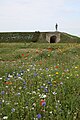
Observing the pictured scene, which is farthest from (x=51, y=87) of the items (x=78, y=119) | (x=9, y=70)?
(x=9, y=70)

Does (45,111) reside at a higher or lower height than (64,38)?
higher

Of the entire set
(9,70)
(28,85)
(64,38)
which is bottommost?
(64,38)

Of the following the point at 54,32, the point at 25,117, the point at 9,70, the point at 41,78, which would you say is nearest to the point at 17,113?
the point at 25,117

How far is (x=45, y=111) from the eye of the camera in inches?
130

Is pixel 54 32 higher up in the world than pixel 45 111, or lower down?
lower down

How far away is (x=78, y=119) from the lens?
10.3 ft

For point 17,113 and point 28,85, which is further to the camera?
point 28,85

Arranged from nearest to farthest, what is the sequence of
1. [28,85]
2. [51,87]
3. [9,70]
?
[51,87] → [28,85] → [9,70]

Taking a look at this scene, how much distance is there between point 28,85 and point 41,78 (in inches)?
16.1

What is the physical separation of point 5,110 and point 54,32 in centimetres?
3160

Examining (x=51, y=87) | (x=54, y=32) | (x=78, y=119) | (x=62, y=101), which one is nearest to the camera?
(x=78, y=119)

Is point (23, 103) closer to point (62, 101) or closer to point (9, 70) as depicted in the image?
point (62, 101)

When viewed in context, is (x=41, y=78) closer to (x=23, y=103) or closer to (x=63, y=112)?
(x=23, y=103)

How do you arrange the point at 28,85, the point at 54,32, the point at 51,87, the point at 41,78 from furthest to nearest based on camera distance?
1. the point at 54,32
2. the point at 41,78
3. the point at 28,85
4. the point at 51,87
